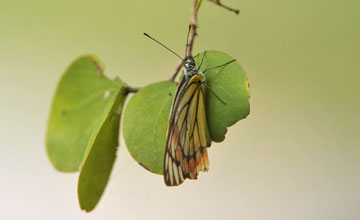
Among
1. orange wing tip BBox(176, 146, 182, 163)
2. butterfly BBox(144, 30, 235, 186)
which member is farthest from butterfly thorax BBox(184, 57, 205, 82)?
orange wing tip BBox(176, 146, 182, 163)

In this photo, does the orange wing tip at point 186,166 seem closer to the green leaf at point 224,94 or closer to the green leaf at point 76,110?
the green leaf at point 224,94

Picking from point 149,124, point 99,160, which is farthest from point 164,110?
point 99,160

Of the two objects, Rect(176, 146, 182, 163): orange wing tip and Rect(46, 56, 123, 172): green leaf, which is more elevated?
Rect(176, 146, 182, 163): orange wing tip

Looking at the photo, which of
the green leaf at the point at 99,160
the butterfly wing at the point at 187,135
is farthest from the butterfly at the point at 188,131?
the green leaf at the point at 99,160

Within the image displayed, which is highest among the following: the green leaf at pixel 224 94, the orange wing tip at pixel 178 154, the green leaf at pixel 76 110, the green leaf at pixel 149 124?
the green leaf at pixel 224 94

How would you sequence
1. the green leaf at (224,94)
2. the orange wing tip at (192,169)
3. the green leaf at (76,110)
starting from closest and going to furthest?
1. the green leaf at (224,94)
2. the orange wing tip at (192,169)
3. the green leaf at (76,110)

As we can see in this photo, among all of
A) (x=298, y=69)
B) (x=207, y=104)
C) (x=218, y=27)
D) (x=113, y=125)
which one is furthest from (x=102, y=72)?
(x=298, y=69)

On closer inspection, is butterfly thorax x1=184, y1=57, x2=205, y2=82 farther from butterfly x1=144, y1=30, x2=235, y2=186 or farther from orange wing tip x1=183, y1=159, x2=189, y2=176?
orange wing tip x1=183, y1=159, x2=189, y2=176

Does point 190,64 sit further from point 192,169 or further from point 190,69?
point 192,169

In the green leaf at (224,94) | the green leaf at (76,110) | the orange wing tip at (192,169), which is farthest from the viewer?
the green leaf at (76,110)
